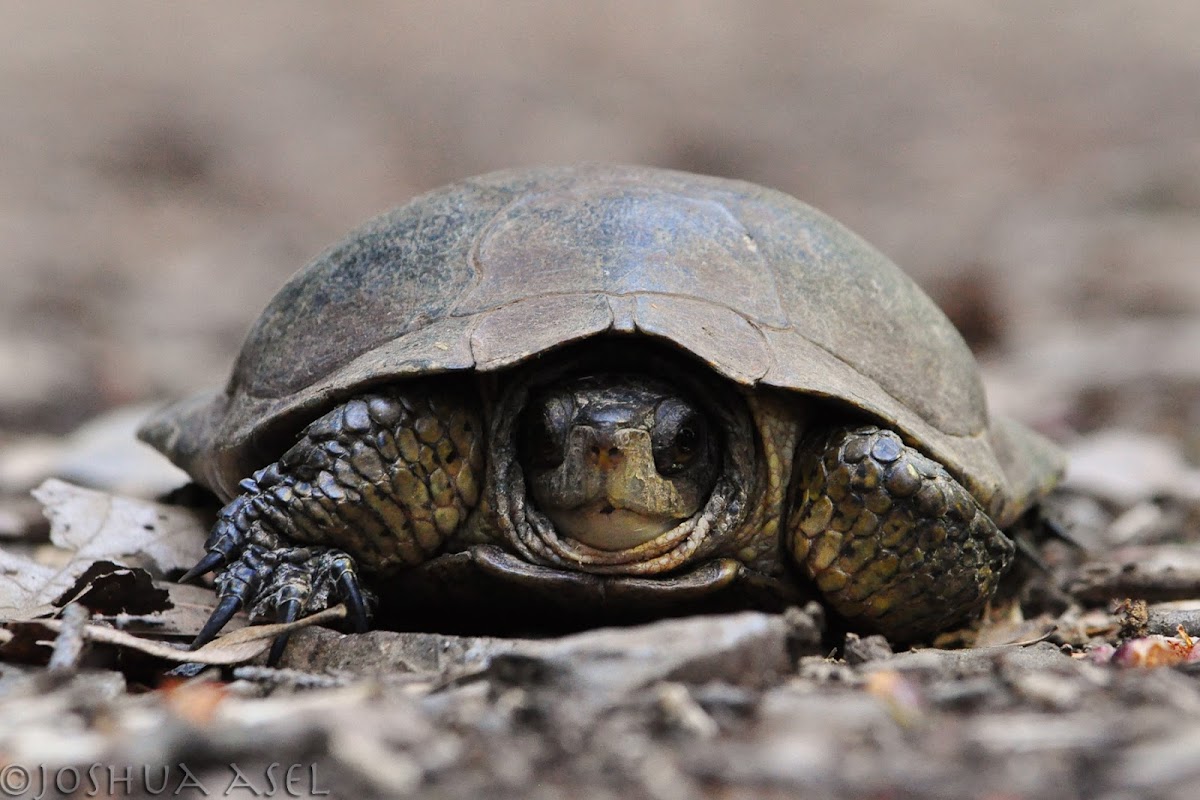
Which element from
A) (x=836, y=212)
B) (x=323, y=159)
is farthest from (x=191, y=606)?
(x=323, y=159)

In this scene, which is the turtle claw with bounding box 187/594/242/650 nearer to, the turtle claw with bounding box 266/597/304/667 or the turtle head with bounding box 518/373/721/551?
the turtle claw with bounding box 266/597/304/667

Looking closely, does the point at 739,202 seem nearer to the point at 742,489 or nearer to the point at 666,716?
the point at 742,489

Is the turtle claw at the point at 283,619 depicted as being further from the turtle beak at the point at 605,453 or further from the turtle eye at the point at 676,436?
the turtle eye at the point at 676,436

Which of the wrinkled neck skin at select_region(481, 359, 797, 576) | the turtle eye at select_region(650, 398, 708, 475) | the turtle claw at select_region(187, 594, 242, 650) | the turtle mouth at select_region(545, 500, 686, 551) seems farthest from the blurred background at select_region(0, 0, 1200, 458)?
the turtle claw at select_region(187, 594, 242, 650)

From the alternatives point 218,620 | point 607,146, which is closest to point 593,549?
point 218,620

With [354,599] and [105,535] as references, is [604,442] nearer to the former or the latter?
[354,599]

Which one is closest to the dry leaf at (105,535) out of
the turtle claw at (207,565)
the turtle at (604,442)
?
the turtle claw at (207,565)

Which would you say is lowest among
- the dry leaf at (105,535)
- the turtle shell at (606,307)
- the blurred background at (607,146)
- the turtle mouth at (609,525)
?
the dry leaf at (105,535)
